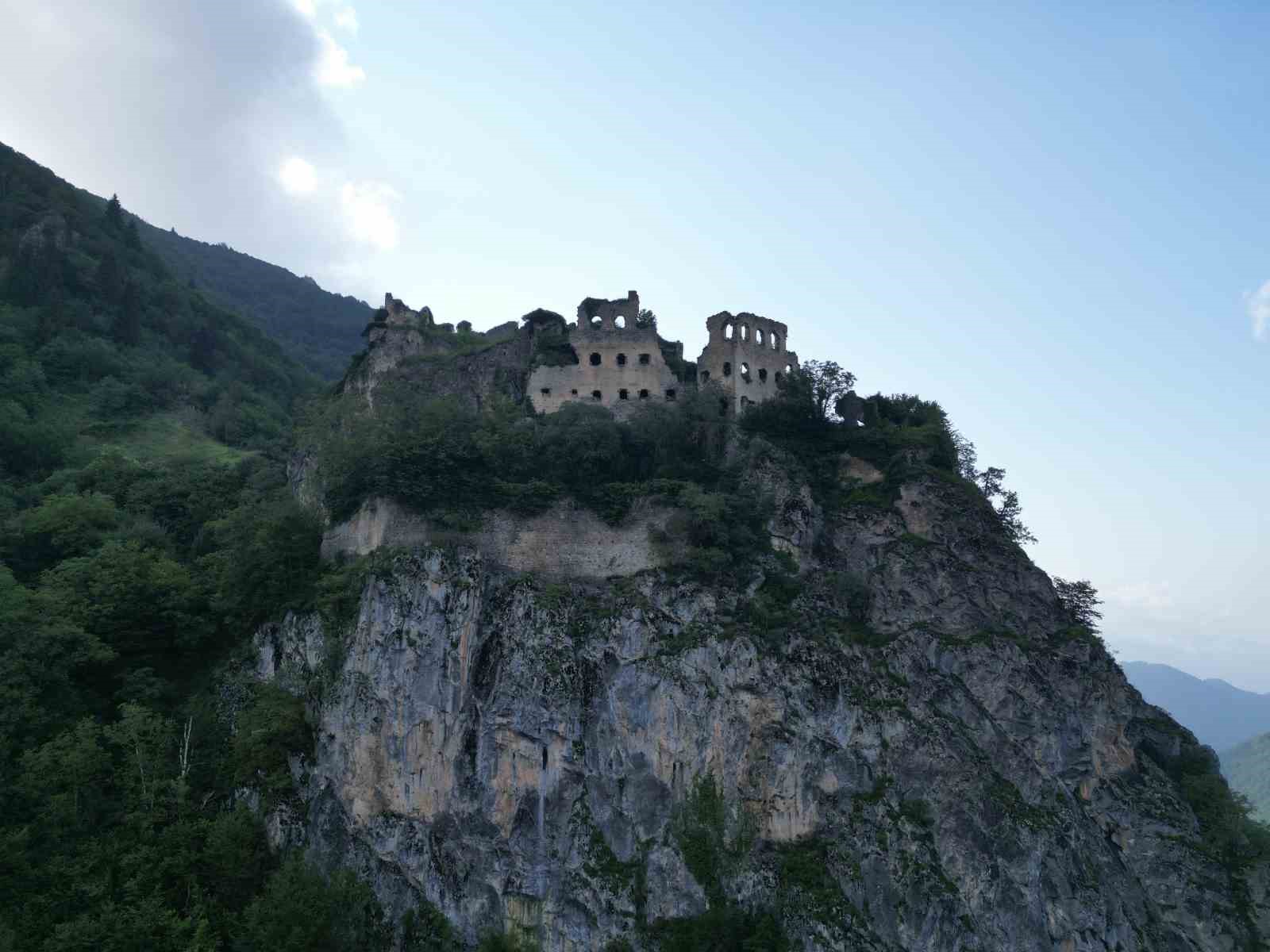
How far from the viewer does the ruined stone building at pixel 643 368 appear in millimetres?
44812

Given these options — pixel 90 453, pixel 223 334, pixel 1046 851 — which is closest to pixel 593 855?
pixel 1046 851

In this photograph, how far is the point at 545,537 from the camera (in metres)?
36.9

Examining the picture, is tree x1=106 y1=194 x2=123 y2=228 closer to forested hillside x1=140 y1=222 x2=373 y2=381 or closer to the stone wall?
forested hillside x1=140 y1=222 x2=373 y2=381

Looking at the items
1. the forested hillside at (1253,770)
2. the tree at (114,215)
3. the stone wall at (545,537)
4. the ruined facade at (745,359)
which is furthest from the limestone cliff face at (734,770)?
the forested hillside at (1253,770)

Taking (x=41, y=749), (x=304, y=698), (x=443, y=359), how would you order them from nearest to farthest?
(x=41, y=749) → (x=304, y=698) → (x=443, y=359)

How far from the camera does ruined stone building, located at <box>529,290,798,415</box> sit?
1764 inches

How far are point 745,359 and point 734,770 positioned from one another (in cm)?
1826

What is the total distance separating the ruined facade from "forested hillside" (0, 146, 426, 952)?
17.7 m

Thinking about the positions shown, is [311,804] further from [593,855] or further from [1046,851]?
[1046,851]

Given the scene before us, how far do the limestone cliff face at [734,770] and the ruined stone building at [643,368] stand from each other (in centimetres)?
1045

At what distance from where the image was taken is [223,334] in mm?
78875

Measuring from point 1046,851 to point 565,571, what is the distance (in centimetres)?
1798

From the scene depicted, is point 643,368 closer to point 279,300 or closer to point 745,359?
point 745,359

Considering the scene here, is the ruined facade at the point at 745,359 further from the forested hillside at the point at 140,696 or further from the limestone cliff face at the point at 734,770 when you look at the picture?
the forested hillside at the point at 140,696
